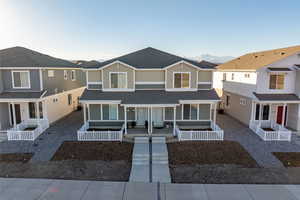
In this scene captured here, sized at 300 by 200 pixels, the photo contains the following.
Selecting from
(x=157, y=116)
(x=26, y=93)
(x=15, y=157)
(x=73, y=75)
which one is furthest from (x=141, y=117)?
(x=73, y=75)

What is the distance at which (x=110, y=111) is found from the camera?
15.7 meters

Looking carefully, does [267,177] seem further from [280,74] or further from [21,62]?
[21,62]

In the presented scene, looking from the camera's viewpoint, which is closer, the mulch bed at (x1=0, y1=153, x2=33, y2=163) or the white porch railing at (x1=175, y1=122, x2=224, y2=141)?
the mulch bed at (x1=0, y1=153, x2=33, y2=163)

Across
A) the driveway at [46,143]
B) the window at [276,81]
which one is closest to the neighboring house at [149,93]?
the driveway at [46,143]

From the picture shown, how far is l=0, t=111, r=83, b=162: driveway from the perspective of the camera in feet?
39.4

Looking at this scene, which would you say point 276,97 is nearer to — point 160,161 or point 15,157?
point 160,161

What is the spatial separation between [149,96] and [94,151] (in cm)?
577

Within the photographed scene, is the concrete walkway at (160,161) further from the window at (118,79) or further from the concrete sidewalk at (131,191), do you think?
the window at (118,79)

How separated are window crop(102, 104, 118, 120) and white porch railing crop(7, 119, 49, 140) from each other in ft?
16.4

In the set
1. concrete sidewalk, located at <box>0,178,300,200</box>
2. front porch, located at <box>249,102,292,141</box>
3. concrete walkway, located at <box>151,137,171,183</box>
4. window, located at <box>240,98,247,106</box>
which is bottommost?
concrete sidewalk, located at <box>0,178,300,200</box>

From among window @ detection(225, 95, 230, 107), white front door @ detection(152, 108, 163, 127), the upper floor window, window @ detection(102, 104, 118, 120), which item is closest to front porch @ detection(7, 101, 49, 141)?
window @ detection(102, 104, 118, 120)

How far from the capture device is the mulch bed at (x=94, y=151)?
446 inches

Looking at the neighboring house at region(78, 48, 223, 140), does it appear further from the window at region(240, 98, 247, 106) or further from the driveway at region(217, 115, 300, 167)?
the window at region(240, 98, 247, 106)

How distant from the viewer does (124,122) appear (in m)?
15.6
